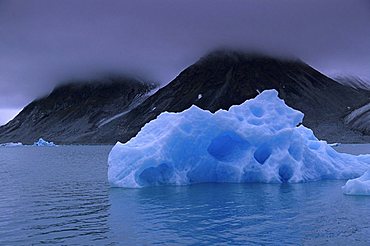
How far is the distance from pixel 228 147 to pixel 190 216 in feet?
36.5

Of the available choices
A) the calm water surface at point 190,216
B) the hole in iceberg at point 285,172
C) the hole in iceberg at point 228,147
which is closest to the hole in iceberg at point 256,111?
the hole in iceberg at point 228,147

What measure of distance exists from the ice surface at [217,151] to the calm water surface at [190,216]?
1136 mm

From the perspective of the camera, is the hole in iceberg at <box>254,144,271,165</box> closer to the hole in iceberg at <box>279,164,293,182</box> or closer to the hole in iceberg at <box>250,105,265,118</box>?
the hole in iceberg at <box>279,164,293,182</box>

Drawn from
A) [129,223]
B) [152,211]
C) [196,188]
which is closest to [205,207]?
[152,211]

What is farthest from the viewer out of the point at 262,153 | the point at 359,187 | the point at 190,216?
the point at 262,153

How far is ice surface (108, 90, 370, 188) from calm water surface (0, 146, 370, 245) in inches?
44.7

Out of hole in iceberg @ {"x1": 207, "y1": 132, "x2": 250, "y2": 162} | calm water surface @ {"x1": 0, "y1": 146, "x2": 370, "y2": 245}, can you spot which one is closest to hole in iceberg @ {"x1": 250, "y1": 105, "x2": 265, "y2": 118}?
hole in iceberg @ {"x1": 207, "y1": 132, "x2": 250, "y2": 162}

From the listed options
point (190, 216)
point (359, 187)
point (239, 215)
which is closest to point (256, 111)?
point (359, 187)

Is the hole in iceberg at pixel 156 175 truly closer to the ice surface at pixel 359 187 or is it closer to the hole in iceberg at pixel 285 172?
the hole in iceberg at pixel 285 172

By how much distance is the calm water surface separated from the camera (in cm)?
1441

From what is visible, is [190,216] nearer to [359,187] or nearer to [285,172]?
[359,187]

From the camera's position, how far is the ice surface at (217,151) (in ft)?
86.6

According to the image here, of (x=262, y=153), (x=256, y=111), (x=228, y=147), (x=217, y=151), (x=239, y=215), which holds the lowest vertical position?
(x=239, y=215)

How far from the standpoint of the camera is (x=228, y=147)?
28.7m
